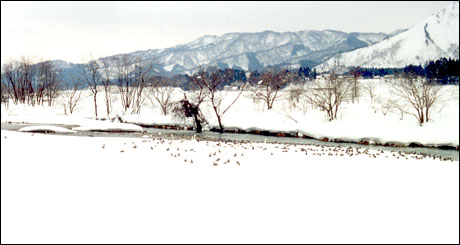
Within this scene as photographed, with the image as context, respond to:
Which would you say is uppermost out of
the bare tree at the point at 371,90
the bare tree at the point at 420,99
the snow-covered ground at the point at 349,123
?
the bare tree at the point at 371,90

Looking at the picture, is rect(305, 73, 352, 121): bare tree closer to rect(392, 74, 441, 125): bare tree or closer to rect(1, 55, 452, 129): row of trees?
rect(1, 55, 452, 129): row of trees

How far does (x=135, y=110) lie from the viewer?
66.1 meters

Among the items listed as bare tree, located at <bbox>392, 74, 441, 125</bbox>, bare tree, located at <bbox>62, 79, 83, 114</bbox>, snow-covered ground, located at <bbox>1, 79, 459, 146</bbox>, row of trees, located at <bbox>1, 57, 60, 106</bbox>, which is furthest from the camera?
row of trees, located at <bbox>1, 57, 60, 106</bbox>

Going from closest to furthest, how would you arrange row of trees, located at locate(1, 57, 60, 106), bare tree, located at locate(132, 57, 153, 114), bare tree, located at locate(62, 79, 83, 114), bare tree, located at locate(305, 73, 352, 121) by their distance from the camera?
bare tree, located at locate(305, 73, 352, 121) < bare tree, located at locate(132, 57, 153, 114) < bare tree, located at locate(62, 79, 83, 114) < row of trees, located at locate(1, 57, 60, 106)

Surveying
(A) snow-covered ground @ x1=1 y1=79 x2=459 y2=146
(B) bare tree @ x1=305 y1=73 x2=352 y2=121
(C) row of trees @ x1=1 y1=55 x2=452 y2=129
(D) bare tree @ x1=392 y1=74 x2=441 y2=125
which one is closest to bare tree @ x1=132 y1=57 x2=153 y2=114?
(C) row of trees @ x1=1 y1=55 x2=452 y2=129

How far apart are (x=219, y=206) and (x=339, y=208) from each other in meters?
2.88

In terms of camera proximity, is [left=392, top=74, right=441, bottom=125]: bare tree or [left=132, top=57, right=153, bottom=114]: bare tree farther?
[left=132, top=57, right=153, bottom=114]: bare tree

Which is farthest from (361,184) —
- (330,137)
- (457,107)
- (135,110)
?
(135,110)

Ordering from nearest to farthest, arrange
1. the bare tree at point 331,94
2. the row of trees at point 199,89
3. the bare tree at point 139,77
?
the row of trees at point 199,89
the bare tree at point 331,94
the bare tree at point 139,77

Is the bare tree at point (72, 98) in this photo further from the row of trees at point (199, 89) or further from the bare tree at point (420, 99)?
the bare tree at point (420, 99)

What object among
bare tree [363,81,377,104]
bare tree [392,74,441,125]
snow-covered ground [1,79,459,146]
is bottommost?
snow-covered ground [1,79,459,146]

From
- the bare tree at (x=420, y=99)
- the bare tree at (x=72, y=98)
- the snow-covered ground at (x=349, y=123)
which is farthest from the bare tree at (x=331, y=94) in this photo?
the bare tree at (x=72, y=98)

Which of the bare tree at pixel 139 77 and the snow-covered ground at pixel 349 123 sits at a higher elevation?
the bare tree at pixel 139 77

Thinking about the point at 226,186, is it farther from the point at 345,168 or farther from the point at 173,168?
the point at 345,168
